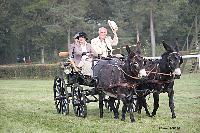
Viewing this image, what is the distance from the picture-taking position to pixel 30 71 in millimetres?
41531

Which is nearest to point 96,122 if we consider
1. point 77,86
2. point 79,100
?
point 79,100

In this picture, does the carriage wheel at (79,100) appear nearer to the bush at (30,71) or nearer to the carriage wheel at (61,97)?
the carriage wheel at (61,97)

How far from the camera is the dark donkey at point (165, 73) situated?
41.0 ft

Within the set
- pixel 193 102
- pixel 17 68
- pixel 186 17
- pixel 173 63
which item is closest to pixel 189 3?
pixel 186 17

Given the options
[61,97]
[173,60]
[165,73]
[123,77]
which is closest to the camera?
[173,60]

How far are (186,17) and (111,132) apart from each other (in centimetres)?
4620

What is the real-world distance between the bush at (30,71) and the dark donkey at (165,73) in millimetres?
25886

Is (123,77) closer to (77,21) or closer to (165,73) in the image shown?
(165,73)

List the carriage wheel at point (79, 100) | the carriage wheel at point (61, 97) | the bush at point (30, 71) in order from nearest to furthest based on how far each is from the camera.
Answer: the carriage wheel at point (79, 100), the carriage wheel at point (61, 97), the bush at point (30, 71)

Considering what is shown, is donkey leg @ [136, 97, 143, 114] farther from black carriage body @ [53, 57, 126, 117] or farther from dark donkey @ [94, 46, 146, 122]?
black carriage body @ [53, 57, 126, 117]

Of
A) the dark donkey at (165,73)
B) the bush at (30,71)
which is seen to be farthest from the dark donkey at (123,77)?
the bush at (30,71)

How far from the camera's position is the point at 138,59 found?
1207 cm

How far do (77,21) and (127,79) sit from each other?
122 feet

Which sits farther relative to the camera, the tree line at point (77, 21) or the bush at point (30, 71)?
the tree line at point (77, 21)
